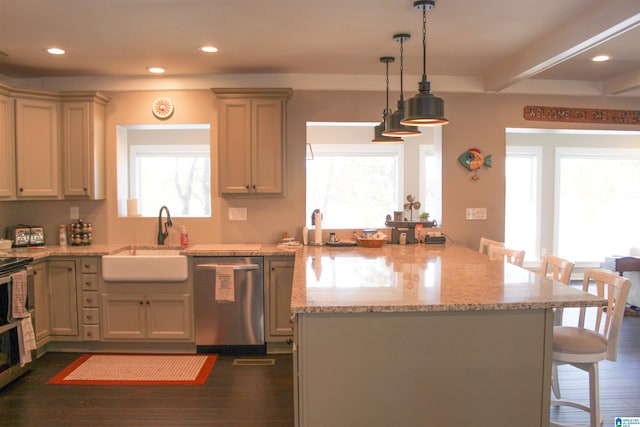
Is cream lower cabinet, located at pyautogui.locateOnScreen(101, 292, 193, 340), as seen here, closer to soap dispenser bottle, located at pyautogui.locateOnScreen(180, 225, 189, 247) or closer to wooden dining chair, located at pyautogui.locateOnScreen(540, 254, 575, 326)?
soap dispenser bottle, located at pyautogui.locateOnScreen(180, 225, 189, 247)

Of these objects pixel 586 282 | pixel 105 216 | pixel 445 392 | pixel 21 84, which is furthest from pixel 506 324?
pixel 21 84

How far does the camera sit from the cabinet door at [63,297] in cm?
393

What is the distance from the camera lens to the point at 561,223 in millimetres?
7004

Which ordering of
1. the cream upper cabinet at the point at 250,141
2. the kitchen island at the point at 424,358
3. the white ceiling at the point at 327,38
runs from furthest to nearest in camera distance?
the cream upper cabinet at the point at 250,141 → the white ceiling at the point at 327,38 → the kitchen island at the point at 424,358

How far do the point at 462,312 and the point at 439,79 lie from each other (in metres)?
2.95

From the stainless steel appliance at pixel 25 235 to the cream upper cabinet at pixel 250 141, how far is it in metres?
1.75

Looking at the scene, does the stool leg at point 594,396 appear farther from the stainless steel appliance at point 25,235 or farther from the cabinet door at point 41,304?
the stainless steel appliance at point 25,235

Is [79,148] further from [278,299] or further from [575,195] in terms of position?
[575,195]

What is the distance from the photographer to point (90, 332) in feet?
12.9

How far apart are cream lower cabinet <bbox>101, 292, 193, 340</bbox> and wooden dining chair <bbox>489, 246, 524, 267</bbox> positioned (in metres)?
2.47

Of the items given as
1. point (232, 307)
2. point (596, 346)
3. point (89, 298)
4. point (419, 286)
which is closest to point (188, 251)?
Result: point (232, 307)

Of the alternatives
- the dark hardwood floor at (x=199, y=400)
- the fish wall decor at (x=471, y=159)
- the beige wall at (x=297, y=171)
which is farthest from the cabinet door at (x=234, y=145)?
the fish wall decor at (x=471, y=159)

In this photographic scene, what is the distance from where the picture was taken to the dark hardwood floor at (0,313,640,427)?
2832 mm

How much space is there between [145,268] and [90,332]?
→ 757mm
